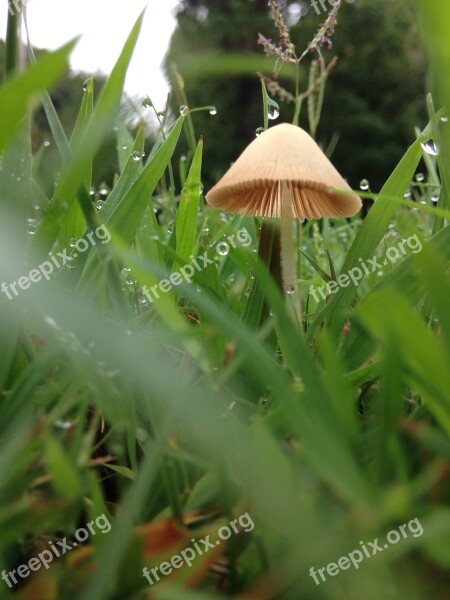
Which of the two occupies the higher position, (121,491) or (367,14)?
(367,14)

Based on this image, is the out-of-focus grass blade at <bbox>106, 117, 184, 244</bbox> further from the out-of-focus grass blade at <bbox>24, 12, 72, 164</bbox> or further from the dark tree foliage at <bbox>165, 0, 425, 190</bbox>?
the dark tree foliage at <bbox>165, 0, 425, 190</bbox>

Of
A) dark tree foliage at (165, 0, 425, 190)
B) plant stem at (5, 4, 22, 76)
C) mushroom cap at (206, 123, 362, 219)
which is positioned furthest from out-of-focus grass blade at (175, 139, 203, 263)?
dark tree foliage at (165, 0, 425, 190)

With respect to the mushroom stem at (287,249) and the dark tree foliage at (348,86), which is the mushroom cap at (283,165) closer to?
the mushroom stem at (287,249)

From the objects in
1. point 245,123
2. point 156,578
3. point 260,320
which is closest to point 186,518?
point 156,578

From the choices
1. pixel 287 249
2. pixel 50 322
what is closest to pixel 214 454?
pixel 50 322

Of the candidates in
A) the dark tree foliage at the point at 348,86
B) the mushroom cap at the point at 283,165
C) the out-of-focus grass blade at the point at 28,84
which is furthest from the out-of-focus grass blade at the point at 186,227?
the dark tree foliage at the point at 348,86

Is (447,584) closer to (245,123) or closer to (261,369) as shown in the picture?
(261,369)
